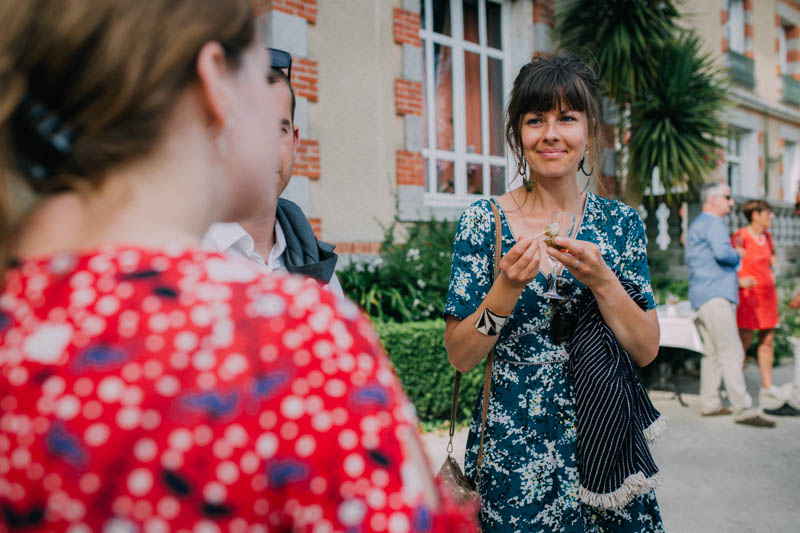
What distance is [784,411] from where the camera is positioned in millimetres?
6797

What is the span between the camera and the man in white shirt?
186 cm

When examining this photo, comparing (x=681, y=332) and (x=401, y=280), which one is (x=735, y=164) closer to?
(x=681, y=332)

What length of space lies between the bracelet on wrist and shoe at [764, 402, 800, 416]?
6.18m

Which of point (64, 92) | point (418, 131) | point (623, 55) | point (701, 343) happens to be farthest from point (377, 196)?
point (64, 92)

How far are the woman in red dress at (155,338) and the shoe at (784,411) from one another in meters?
7.32

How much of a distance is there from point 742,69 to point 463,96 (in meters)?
9.46

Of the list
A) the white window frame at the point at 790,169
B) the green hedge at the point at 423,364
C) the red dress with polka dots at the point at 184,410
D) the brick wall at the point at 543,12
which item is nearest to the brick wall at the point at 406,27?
the brick wall at the point at 543,12

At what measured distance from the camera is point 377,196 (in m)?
7.12

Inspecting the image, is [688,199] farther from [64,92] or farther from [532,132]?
[64,92]

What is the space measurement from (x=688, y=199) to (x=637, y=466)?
895cm

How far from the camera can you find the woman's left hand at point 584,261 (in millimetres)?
1877

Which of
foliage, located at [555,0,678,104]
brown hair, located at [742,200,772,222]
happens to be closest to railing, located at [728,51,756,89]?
foliage, located at [555,0,678,104]

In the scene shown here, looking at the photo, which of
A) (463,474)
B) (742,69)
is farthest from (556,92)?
(742,69)

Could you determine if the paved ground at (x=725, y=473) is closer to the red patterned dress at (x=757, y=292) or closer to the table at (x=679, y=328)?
the table at (x=679, y=328)
